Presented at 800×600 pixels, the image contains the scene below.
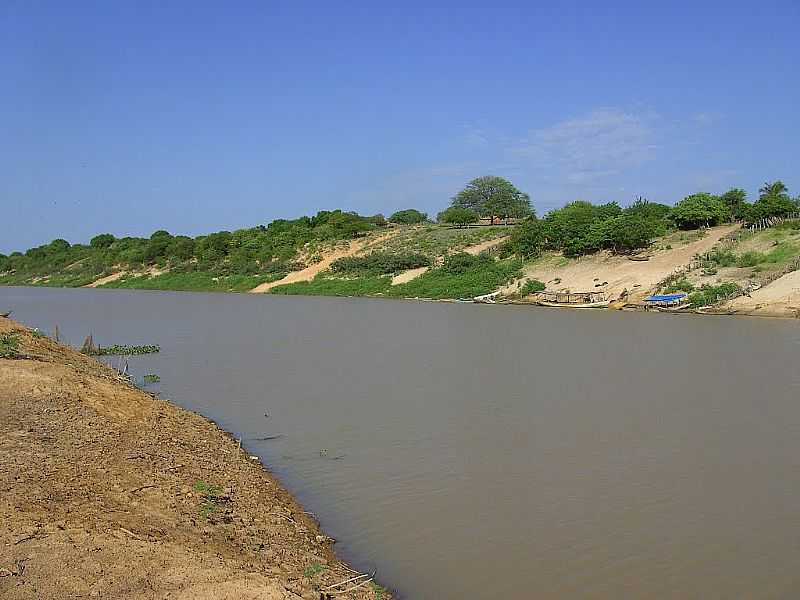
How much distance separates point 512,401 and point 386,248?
131 feet

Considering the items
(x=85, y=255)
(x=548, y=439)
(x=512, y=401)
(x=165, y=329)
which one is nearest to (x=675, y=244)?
(x=165, y=329)

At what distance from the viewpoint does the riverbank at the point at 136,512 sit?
4.37 m

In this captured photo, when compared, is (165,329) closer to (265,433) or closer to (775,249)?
(265,433)

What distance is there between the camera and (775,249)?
99.7ft

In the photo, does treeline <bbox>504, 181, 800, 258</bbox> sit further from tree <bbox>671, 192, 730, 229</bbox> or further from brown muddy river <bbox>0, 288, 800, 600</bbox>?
brown muddy river <bbox>0, 288, 800, 600</bbox>

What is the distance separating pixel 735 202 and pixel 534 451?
37972mm

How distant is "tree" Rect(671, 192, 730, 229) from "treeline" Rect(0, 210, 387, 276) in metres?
26.0

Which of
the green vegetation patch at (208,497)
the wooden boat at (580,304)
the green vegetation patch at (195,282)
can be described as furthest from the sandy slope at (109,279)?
the green vegetation patch at (208,497)

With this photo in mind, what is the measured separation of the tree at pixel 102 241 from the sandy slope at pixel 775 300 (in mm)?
72756

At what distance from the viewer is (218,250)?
61.1 meters

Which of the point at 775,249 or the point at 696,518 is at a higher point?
the point at 775,249

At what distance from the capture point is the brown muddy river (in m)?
5.64

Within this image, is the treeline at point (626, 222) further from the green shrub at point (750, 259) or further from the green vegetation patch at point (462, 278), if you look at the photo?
the green shrub at point (750, 259)

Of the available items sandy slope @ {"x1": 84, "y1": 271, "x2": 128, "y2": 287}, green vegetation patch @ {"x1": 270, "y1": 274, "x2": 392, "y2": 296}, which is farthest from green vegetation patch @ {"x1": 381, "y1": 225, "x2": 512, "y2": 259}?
sandy slope @ {"x1": 84, "y1": 271, "x2": 128, "y2": 287}
